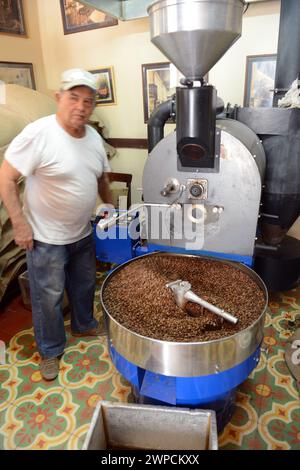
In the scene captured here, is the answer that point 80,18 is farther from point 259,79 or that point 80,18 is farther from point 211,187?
point 211,187

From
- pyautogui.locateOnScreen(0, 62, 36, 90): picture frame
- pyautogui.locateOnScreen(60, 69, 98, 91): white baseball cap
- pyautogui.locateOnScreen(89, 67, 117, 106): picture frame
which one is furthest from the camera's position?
pyautogui.locateOnScreen(89, 67, 117, 106): picture frame

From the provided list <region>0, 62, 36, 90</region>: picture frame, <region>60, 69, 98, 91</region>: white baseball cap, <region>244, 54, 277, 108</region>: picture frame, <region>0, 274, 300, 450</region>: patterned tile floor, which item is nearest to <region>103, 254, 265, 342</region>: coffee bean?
<region>0, 274, 300, 450</region>: patterned tile floor

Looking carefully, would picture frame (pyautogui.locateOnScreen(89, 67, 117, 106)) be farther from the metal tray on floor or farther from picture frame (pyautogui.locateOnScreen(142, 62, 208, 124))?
the metal tray on floor

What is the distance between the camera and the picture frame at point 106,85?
3258 mm

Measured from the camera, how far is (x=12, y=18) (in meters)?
3.08

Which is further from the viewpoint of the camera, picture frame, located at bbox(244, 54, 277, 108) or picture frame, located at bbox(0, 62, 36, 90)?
picture frame, located at bbox(0, 62, 36, 90)

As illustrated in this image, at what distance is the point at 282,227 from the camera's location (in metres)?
2.03

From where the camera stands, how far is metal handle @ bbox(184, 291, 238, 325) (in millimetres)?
1204

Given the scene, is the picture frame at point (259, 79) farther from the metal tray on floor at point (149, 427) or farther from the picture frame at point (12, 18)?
the metal tray on floor at point (149, 427)

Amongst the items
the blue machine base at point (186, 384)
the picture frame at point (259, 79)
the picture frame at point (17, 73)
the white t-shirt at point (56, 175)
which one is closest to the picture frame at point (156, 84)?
the picture frame at point (259, 79)

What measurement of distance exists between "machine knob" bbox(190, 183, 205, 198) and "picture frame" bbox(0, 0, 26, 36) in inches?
104
